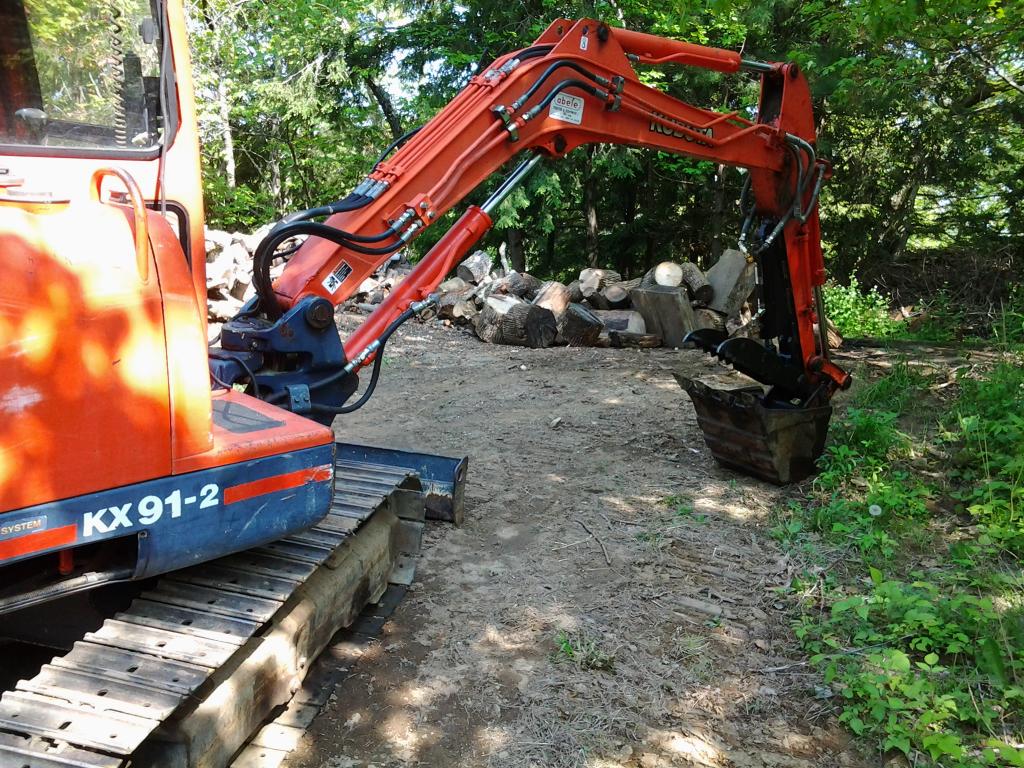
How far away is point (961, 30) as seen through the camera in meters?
6.52

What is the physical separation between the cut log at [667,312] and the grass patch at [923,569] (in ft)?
9.57

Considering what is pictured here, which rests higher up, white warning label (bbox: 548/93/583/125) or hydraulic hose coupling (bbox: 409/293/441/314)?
white warning label (bbox: 548/93/583/125)

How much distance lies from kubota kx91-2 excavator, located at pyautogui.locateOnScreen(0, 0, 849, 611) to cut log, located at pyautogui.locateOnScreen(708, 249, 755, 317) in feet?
19.6

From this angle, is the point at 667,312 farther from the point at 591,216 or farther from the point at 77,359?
the point at 77,359

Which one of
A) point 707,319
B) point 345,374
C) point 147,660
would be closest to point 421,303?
point 345,374

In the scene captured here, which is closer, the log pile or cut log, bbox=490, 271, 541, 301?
the log pile

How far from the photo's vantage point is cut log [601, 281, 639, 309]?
950 centimetres

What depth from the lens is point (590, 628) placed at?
3.40 m

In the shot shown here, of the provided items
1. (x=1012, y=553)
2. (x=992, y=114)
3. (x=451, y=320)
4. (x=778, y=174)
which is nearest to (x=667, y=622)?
(x=1012, y=553)

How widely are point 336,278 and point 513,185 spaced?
106 centimetres

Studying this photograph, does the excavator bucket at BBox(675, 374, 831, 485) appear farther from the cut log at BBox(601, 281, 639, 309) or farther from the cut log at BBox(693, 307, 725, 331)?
the cut log at BBox(601, 281, 639, 309)

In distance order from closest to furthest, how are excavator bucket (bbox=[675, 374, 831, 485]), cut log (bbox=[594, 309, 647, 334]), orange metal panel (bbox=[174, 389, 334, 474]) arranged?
orange metal panel (bbox=[174, 389, 334, 474])
excavator bucket (bbox=[675, 374, 831, 485])
cut log (bbox=[594, 309, 647, 334])

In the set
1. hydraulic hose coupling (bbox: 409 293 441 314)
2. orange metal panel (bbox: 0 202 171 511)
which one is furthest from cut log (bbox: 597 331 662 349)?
orange metal panel (bbox: 0 202 171 511)

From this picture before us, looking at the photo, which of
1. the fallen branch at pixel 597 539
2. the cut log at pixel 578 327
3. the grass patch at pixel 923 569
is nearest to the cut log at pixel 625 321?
the cut log at pixel 578 327
